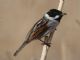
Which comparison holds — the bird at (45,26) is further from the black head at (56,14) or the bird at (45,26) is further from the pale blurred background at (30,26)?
the pale blurred background at (30,26)

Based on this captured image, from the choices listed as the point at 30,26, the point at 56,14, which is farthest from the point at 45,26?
the point at 30,26

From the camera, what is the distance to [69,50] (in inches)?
285

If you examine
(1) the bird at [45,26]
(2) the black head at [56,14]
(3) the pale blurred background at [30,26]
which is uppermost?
(2) the black head at [56,14]

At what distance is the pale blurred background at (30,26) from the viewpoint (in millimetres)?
7246

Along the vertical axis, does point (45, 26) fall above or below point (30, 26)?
above

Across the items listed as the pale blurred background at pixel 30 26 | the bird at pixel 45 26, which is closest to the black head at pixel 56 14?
the bird at pixel 45 26

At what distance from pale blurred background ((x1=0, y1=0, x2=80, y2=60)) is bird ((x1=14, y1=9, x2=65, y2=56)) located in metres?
1.47

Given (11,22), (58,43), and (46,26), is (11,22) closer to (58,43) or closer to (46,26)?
(58,43)

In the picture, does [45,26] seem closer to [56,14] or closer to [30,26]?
[56,14]

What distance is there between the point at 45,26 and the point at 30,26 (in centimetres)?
165

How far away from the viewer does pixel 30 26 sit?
733 cm

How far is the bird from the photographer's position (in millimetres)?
5570

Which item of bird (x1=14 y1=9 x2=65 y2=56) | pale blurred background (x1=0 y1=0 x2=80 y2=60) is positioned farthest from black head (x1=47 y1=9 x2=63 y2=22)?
pale blurred background (x1=0 y1=0 x2=80 y2=60)

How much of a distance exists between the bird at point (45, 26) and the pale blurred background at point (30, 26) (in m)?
1.47
